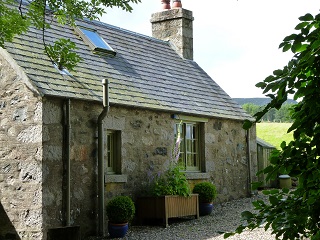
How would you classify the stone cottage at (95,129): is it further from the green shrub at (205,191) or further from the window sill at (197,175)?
the green shrub at (205,191)

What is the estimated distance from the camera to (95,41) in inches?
496

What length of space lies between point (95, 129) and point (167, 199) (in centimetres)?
215

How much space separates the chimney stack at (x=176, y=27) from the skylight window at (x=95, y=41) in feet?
13.7

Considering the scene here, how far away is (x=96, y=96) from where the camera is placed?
10258 mm

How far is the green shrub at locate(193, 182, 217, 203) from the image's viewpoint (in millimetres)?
12602

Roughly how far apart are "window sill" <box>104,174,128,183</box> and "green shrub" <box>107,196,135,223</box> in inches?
20.0

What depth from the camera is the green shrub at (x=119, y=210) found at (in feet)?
32.5

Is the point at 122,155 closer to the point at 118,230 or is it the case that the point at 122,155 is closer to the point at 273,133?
the point at 118,230

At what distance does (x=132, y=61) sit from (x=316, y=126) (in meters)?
11.5

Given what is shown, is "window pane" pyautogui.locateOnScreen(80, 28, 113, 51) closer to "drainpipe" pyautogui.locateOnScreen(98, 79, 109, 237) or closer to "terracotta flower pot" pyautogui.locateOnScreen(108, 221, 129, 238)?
"drainpipe" pyautogui.locateOnScreen(98, 79, 109, 237)

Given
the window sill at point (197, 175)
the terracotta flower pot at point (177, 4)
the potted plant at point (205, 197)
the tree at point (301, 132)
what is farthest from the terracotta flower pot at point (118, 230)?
the terracotta flower pot at point (177, 4)

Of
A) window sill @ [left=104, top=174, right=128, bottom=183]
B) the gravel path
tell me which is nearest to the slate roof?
window sill @ [left=104, top=174, right=128, bottom=183]

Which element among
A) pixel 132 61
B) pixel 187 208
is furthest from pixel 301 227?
pixel 132 61

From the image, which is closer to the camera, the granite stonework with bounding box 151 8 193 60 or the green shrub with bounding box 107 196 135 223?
the green shrub with bounding box 107 196 135 223
